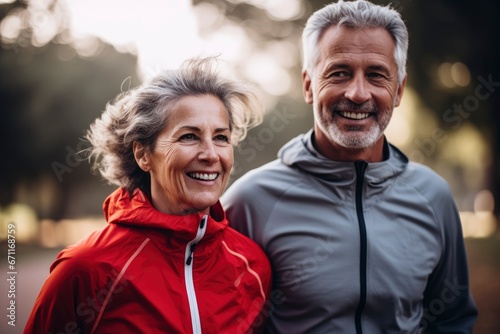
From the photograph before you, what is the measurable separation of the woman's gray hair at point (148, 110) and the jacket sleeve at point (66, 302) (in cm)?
55

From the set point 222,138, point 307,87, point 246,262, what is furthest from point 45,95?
point 246,262

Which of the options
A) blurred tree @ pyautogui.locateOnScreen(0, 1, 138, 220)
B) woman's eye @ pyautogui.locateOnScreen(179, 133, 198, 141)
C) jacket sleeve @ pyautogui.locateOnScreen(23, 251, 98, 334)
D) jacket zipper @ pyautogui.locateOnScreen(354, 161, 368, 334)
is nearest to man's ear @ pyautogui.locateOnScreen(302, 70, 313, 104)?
jacket zipper @ pyautogui.locateOnScreen(354, 161, 368, 334)

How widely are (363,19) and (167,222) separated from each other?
1645mm

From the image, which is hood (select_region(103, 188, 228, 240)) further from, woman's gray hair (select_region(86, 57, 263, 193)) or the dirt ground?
the dirt ground

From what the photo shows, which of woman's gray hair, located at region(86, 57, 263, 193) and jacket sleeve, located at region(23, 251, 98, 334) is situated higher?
woman's gray hair, located at region(86, 57, 263, 193)

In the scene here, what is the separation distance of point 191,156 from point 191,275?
0.58 metres

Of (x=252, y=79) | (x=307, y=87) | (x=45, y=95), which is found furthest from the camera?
(x=45, y=95)

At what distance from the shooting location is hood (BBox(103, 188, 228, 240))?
7.88 feet

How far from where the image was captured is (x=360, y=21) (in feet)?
9.68

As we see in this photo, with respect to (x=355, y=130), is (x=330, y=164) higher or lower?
lower

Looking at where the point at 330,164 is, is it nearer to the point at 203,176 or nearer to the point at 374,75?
the point at 374,75

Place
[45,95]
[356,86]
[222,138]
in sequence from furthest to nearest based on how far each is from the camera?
[45,95] < [356,86] < [222,138]

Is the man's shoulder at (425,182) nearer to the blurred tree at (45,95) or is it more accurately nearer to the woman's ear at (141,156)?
the woman's ear at (141,156)

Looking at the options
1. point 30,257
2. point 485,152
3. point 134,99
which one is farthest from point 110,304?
point 30,257
